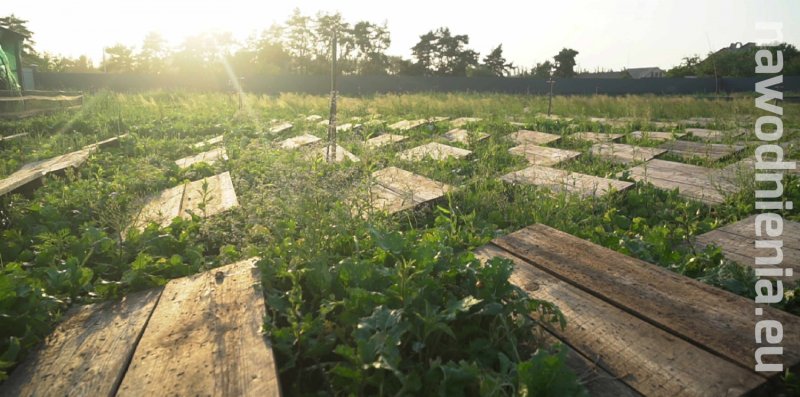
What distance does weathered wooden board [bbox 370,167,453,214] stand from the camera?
340 cm

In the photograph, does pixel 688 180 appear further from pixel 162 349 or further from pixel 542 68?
pixel 542 68

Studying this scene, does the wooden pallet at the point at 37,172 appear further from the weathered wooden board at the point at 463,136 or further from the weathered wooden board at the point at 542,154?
the weathered wooden board at the point at 542,154

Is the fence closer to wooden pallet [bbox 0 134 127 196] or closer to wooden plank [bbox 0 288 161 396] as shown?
wooden pallet [bbox 0 134 127 196]

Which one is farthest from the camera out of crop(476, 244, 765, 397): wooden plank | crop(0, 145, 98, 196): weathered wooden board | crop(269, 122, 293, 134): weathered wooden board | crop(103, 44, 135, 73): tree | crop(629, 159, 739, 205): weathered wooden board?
crop(103, 44, 135, 73): tree

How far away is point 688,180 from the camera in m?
4.37

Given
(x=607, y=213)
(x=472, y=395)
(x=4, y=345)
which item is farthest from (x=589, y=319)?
(x=607, y=213)

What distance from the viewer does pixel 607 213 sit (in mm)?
3420

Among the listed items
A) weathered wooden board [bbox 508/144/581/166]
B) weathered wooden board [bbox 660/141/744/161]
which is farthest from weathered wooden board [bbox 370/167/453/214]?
weathered wooden board [bbox 660/141/744/161]

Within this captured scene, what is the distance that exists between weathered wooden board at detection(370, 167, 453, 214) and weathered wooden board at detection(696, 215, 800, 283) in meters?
1.88

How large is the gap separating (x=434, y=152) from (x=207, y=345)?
15.8 ft

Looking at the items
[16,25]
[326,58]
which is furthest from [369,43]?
[16,25]

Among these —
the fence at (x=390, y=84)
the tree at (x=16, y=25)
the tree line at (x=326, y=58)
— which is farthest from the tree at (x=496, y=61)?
the tree at (x=16, y=25)

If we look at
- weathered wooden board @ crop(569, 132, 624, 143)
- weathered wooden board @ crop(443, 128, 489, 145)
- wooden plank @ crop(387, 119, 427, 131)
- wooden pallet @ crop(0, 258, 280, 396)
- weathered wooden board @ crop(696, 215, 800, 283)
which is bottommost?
weathered wooden board @ crop(696, 215, 800, 283)

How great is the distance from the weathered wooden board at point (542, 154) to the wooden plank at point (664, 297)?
3572mm
